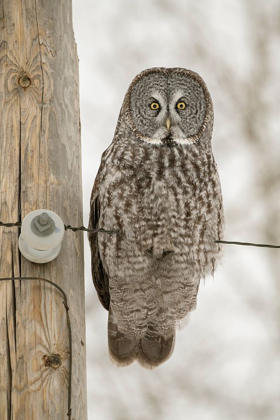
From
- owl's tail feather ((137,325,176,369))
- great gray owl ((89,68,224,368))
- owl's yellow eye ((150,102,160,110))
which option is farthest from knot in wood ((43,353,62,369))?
owl's yellow eye ((150,102,160,110))

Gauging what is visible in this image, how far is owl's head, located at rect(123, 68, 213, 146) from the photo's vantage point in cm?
394

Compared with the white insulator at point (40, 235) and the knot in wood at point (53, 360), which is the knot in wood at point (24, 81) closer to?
the white insulator at point (40, 235)

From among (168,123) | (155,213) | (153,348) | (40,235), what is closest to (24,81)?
(40,235)

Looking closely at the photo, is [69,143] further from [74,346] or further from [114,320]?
[114,320]

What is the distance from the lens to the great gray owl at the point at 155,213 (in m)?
3.51

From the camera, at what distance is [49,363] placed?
2518mm

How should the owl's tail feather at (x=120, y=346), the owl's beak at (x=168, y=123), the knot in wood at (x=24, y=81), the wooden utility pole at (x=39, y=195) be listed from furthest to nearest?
the owl's beak at (x=168, y=123) < the owl's tail feather at (x=120, y=346) < the knot in wood at (x=24, y=81) < the wooden utility pole at (x=39, y=195)

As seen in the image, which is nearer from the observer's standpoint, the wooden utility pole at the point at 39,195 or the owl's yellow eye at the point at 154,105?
the wooden utility pole at the point at 39,195

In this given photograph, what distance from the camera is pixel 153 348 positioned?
12.8 feet

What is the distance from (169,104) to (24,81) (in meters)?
1.33

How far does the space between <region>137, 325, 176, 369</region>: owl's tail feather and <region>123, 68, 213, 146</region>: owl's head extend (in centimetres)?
118

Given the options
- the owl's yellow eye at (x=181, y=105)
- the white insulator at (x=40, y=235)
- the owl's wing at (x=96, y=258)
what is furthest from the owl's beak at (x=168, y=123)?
→ the white insulator at (x=40, y=235)

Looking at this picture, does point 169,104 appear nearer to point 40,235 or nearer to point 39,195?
point 39,195

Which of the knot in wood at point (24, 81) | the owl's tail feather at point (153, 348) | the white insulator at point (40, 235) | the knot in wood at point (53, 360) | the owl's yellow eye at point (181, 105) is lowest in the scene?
the knot in wood at point (53, 360)
